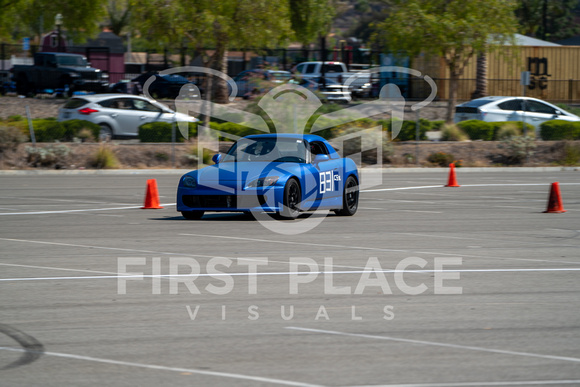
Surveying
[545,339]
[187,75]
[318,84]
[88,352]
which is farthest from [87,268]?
[187,75]

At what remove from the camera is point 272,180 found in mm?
12234

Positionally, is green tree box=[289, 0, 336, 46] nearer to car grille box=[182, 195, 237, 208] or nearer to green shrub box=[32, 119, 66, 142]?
green shrub box=[32, 119, 66, 142]

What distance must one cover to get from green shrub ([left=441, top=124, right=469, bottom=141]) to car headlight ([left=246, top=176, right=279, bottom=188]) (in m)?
16.1

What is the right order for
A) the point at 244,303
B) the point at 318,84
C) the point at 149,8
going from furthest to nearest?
the point at 318,84 → the point at 149,8 → the point at 244,303

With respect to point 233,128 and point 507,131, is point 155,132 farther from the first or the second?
point 507,131

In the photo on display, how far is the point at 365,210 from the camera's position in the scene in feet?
49.8

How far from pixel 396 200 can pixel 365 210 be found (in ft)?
6.17

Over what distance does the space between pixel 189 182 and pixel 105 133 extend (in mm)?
13127

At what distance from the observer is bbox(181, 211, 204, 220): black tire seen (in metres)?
13.0

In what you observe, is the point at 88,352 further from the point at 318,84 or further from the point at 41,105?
the point at 318,84

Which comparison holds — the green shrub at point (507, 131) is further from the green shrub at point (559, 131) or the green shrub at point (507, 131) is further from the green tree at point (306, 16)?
the green tree at point (306, 16)

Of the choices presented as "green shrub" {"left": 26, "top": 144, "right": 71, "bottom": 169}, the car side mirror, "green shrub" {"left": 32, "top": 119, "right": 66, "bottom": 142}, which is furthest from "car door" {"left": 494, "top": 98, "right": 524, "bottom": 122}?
the car side mirror

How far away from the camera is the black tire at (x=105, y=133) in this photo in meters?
24.6

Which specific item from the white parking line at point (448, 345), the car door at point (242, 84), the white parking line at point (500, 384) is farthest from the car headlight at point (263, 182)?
the car door at point (242, 84)
